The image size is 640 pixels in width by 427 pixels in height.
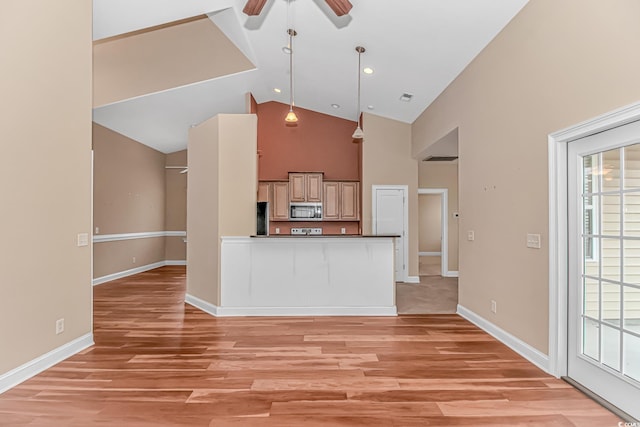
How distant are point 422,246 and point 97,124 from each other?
29.7 ft

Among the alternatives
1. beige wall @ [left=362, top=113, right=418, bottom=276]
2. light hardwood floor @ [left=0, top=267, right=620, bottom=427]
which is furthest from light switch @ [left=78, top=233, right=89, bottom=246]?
beige wall @ [left=362, top=113, right=418, bottom=276]

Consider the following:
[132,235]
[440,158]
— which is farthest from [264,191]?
[440,158]

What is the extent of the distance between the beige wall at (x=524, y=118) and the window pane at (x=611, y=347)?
469 mm

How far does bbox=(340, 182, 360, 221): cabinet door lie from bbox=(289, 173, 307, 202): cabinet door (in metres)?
0.86

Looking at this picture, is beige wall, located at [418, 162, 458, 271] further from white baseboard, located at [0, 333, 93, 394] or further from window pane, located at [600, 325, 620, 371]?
white baseboard, located at [0, 333, 93, 394]

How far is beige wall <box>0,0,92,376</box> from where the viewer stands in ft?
8.20

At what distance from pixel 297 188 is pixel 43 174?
502cm

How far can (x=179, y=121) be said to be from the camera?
7.01 m

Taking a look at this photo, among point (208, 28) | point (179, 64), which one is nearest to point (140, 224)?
point (179, 64)

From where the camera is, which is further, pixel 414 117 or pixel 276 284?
pixel 414 117

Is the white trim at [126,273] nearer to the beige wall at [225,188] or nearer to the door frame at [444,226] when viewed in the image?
the beige wall at [225,188]

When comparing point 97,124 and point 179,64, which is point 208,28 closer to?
Result: point 179,64

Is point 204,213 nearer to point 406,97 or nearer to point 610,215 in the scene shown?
point 406,97

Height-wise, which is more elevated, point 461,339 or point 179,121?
point 179,121
